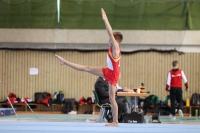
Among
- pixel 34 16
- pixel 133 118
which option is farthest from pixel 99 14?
pixel 133 118

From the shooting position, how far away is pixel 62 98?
17.9 metres

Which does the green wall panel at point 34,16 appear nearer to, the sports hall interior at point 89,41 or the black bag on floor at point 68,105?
the sports hall interior at point 89,41

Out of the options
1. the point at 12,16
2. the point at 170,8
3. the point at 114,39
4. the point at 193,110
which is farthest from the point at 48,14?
the point at 114,39

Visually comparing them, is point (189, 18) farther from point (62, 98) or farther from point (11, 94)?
point (11, 94)

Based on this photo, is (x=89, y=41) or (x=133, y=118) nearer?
(x=133, y=118)

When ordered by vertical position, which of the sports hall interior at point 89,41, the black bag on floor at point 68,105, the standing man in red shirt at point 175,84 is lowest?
the black bag on floor at point 68,105

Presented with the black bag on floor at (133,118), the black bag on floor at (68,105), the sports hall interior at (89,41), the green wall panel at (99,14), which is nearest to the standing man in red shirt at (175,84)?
the sports hall interior at (89,41)

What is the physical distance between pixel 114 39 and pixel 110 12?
407 inches

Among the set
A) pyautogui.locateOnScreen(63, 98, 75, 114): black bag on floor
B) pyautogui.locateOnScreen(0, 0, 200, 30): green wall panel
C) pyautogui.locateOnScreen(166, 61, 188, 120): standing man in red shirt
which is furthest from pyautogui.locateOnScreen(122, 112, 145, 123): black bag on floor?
pyautogui.locateOnScreen(0, 0, 200, 30): green wall panel

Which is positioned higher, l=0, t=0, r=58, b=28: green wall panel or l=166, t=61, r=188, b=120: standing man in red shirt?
l=0, t=0, r=58, b=28: green wall panel

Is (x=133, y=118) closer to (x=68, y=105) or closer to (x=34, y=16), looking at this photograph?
(x=68, y=105)

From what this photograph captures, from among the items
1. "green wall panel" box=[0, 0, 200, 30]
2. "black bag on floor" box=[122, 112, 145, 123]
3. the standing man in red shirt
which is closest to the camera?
"black bag on floor" box=[122, 112, 145, 123]

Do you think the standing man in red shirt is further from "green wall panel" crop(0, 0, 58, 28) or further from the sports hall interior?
"green wall panel" crop(0, 0, 58, 28)

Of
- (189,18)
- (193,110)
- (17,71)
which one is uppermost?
(189,18)
